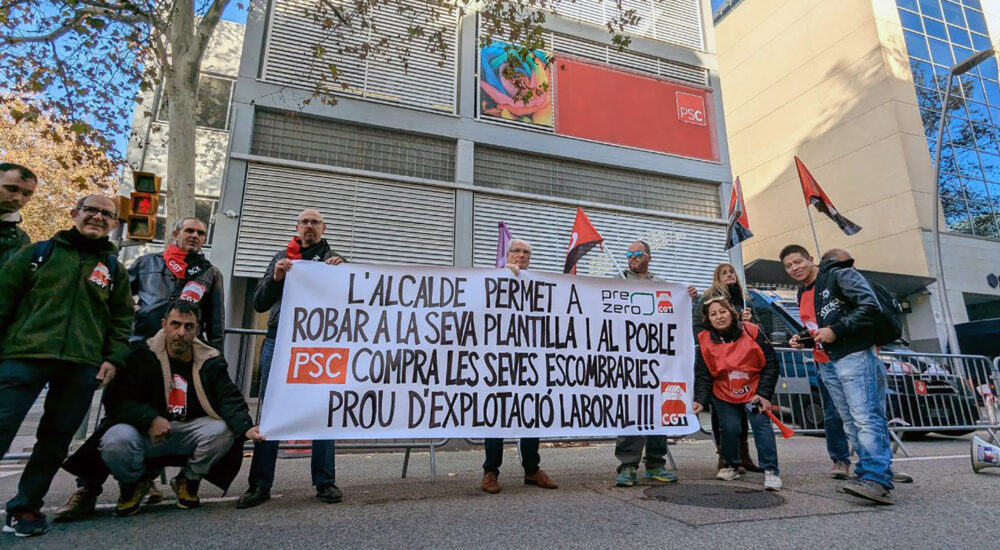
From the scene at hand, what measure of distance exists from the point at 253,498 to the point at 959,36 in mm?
33147

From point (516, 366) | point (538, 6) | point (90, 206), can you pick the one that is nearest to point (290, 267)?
point (90, 206)

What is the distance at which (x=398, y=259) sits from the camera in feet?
35.8

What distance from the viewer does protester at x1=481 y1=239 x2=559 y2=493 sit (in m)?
4.01

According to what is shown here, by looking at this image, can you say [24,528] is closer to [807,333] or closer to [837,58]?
[807,333]

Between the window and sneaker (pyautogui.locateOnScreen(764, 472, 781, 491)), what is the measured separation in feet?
53.9

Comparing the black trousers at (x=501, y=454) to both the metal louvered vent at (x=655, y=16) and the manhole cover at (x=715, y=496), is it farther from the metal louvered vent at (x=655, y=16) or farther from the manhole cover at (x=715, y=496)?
the metal louvered vent at (x=655, y=16)

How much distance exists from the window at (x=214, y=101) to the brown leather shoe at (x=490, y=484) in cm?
1528

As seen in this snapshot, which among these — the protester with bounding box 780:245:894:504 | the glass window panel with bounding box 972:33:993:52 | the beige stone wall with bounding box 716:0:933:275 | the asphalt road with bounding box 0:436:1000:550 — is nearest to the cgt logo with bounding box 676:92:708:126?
the protester with bounding box 780:245:894:504

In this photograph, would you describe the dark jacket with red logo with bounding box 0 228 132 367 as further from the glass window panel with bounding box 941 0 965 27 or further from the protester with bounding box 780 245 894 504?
the glass window panel with bounding box 941 0 965 27

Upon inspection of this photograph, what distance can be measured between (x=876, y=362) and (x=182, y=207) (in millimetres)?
8297

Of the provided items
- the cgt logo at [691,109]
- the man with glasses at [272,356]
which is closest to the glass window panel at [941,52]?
the cgt logo at [691,109]

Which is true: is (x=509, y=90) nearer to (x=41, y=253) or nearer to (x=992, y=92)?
(x=41, y=253)

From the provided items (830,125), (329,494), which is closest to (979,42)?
(830,125)

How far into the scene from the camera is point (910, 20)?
23.0 m
